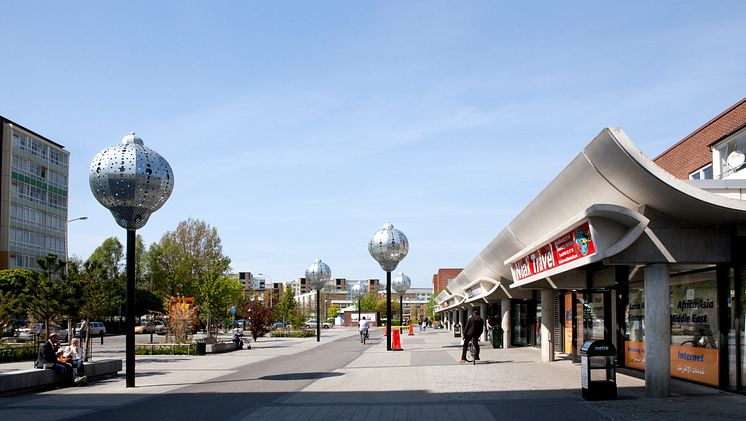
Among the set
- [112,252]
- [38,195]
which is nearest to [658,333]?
[38,195]

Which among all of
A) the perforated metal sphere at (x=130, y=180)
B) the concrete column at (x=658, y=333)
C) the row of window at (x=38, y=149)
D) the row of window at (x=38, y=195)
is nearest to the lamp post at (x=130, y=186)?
the perforated metal sphere at (x=130, y=180)

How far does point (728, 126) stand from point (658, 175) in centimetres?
2343

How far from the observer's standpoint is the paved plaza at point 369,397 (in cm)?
1276

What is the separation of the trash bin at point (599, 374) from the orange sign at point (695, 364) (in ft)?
7.43

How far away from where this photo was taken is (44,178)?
79125 millimetres

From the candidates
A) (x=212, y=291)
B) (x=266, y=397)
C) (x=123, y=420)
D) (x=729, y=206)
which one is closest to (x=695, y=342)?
(x=729, y=206)

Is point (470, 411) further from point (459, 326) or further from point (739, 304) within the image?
point (459, 326)

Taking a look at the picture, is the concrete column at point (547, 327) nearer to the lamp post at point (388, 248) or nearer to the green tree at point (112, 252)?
the lamp post at point (388, 248)

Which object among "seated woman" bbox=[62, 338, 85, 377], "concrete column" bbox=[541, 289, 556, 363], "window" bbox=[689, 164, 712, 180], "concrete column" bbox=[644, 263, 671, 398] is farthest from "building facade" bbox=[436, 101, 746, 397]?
"window" bbox=[689, 164, 712, 180]

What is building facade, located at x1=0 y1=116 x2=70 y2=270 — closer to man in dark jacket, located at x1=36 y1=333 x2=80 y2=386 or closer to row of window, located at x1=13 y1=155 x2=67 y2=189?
row of window, located at x1=13 y1=155 x2=67 y2=189

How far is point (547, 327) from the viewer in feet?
Answer: 81.4

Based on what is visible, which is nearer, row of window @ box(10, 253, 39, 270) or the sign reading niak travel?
the sign reading niak travel

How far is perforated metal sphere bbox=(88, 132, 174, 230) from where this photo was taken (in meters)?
18.5

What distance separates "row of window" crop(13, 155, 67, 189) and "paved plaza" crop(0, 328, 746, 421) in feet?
188
